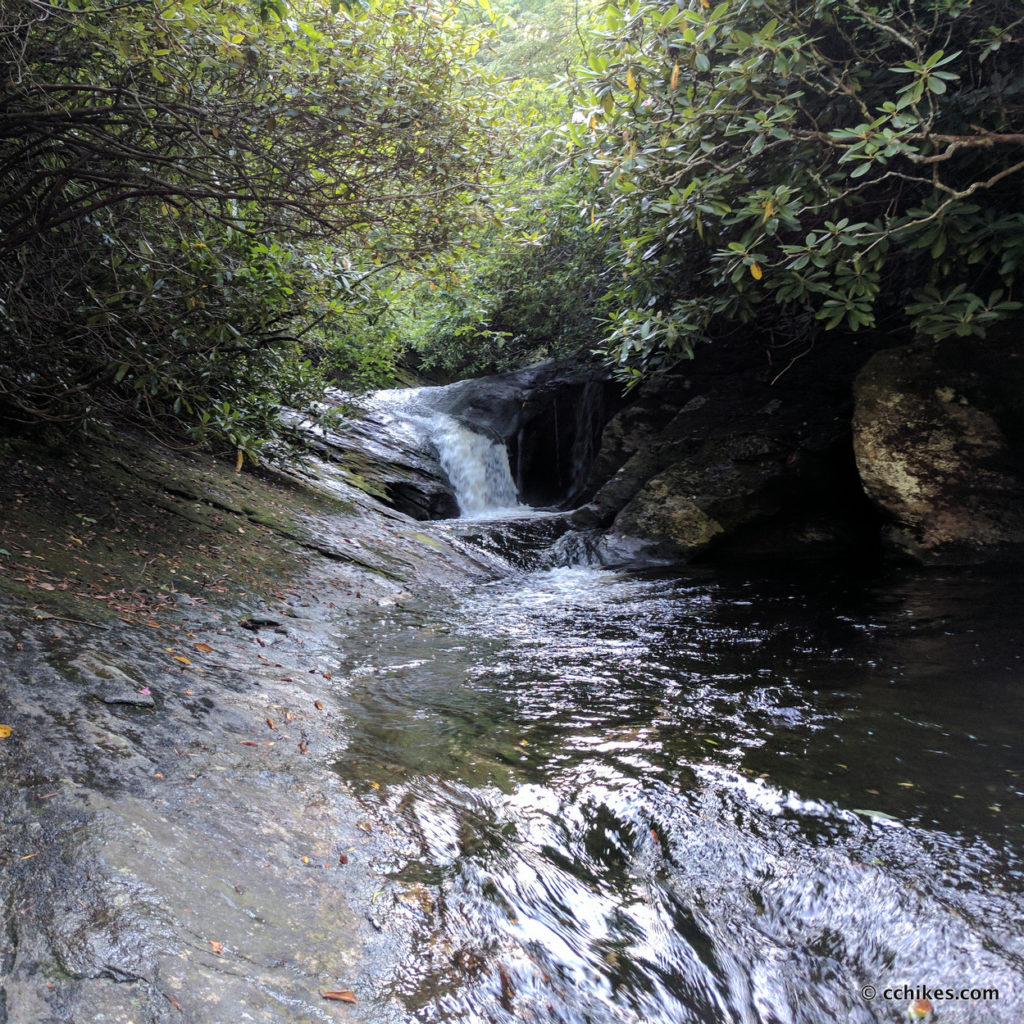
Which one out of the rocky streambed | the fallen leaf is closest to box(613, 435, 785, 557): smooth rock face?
the rocky streambed

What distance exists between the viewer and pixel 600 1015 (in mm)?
1999

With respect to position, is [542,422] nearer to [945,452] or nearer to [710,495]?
[710,495]

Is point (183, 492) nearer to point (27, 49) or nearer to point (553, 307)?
point (27, 49)

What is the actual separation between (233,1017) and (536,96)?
1213cm

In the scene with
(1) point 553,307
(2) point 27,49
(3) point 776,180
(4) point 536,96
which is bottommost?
(2) point 27,49

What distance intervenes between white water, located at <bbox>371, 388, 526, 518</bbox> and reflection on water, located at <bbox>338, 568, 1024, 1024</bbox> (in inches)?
368

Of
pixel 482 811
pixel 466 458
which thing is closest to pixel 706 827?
pixel 482 811

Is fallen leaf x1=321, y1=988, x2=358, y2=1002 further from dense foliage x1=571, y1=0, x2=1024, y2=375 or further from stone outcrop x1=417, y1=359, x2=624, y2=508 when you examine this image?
stone outcrop x1=417, y1=359, x2=624, y2=508

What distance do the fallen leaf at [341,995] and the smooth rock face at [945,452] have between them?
734 centimetres

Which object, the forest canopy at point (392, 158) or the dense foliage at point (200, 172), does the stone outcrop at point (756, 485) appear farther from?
the dense foliage at point (200, 172)

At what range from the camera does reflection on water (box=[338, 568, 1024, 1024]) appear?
83.7 inches

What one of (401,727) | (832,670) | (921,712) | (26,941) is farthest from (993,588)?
(26,941)

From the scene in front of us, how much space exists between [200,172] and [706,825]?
16.7ft

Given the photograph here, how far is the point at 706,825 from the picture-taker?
9.41 feet
